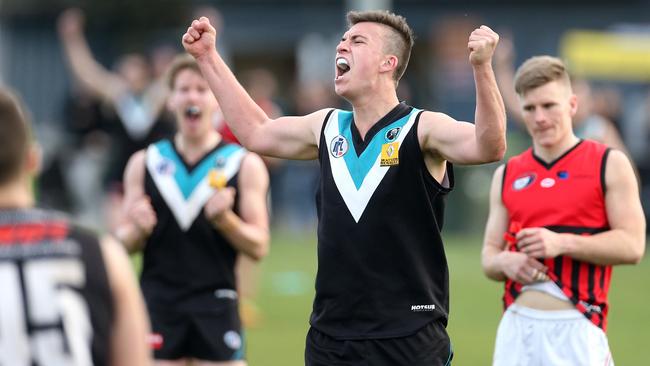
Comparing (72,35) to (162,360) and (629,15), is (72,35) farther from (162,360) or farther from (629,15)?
(629,15)

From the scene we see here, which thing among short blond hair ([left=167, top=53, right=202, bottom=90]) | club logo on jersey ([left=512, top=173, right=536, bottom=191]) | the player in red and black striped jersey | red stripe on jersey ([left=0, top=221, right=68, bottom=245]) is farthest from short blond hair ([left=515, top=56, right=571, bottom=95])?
red stripe on jersey ([left=0, top=221, right=68, bottom=245])

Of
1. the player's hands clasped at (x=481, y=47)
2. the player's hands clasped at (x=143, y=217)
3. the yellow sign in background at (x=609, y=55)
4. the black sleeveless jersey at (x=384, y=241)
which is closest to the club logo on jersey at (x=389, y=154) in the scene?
the black sleeveless jersey at (x=384, y=241)

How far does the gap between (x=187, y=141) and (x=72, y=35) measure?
780cm

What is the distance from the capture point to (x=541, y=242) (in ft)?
19.8

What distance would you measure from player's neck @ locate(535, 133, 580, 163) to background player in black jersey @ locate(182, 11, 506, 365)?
39.0 inches

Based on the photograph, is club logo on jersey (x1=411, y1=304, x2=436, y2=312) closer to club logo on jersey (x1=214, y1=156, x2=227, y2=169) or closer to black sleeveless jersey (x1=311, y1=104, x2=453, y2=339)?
black sleeveless jersey (x1=311, y1=104, x2=453, y2=339)

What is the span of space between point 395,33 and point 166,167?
211cm

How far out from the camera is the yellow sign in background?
83.5 feet

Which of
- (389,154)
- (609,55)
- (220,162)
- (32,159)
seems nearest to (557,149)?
(389,154)

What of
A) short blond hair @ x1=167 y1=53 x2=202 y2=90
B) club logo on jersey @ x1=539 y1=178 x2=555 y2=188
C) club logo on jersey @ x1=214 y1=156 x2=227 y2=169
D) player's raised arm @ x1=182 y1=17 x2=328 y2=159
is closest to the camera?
player's raised arm @ x1=182 y1=17 x2=328 y2=159

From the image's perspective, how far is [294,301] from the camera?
14.5 meters

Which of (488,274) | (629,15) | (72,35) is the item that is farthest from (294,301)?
(629,15)

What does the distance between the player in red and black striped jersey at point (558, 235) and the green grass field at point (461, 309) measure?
165 inches

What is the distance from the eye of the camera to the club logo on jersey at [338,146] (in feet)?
19.0
